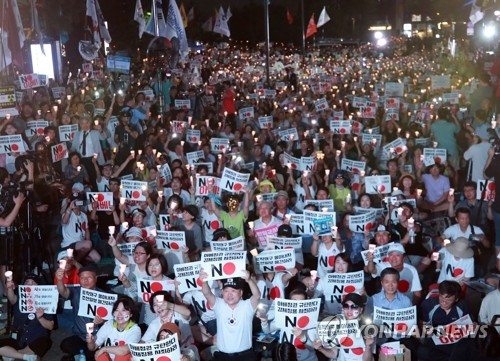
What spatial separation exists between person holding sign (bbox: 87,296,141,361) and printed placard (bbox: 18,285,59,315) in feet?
2.42

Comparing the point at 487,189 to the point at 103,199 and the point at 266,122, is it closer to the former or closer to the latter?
the point at 103,199

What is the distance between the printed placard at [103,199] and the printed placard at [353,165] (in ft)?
13.1

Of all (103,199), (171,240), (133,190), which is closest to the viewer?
(171,240)

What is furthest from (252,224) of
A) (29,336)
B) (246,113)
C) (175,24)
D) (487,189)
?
(175,24)

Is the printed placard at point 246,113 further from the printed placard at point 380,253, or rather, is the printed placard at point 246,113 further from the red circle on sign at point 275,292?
the red circle on sign at point 275,292

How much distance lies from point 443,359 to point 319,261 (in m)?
2.16

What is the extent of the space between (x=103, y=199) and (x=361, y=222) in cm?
369

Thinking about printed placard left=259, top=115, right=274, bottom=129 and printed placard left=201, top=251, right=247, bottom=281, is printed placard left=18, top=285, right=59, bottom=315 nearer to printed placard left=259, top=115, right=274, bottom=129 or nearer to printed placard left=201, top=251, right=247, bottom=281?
printed placard left=201, top=251, right=247, bottom=281

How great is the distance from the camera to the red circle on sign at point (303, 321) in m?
7.29

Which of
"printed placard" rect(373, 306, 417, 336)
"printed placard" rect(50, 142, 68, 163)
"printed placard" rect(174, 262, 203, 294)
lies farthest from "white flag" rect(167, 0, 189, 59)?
"printed placard" rect(373, 306, 417, 336)

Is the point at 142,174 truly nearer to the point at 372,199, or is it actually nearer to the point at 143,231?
the point at 143,231

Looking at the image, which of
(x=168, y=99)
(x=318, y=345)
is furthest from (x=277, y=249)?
(x=168, y=99)

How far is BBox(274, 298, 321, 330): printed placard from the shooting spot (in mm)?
7242

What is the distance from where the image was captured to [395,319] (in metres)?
7.28
